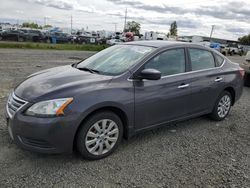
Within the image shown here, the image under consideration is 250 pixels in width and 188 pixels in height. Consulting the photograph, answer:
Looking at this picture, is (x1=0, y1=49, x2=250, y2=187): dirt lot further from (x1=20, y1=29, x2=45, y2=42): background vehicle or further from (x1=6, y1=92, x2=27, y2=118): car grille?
(x1=20, y1=29, x2=45, y2=42): background vehicle

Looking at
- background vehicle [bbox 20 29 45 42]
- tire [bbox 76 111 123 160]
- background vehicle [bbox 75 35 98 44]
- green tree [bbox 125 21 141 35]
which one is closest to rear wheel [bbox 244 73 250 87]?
tire [bbox 76 111 123 160]

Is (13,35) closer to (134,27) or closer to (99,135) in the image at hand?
(99,135)

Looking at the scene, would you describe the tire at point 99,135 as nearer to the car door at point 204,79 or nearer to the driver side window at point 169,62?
the driver side window at point 169,62

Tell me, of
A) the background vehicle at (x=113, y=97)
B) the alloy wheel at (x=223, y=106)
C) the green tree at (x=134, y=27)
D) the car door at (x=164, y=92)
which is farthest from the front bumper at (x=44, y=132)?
the green tree at (x=134, y=27)

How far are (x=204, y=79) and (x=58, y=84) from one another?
2600 mm

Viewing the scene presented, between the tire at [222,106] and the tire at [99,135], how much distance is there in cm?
238

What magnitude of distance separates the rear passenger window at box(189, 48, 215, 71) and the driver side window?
26 centimetres

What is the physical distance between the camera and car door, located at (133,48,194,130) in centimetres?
358

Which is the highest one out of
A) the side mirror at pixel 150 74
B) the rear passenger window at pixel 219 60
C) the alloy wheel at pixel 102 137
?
the rear passenger window at pixel 219 60

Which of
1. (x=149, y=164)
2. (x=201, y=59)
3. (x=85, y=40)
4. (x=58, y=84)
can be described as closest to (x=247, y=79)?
(x=201, y=59)

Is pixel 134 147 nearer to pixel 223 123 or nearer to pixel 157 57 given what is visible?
pixel 157 57

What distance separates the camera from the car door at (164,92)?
141 inches

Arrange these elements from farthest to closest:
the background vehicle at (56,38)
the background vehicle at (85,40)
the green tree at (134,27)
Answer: the green tree at (134,27) → the background vehicle at (85,40) → the background vehicle at (56,38)

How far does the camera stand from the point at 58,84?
321 cm
